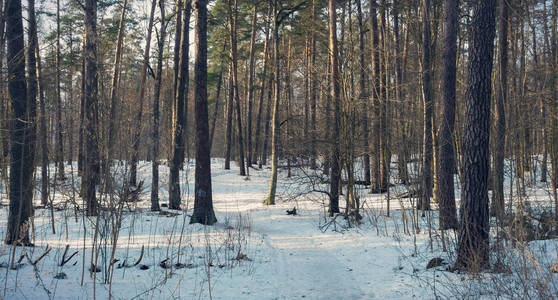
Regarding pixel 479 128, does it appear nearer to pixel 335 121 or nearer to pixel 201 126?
pixel 335 121

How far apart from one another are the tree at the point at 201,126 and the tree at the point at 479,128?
21.6 feet

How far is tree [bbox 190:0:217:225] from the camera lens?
32.1 ft

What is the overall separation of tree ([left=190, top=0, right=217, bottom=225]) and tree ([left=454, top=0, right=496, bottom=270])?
6.59m

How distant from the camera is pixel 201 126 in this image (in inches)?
390

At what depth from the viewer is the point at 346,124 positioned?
10.2 m

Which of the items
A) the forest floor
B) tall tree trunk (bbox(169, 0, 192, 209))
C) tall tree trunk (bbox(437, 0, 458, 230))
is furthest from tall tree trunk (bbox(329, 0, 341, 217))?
tall tree trunk (bbox(169, 0, 192, 209))

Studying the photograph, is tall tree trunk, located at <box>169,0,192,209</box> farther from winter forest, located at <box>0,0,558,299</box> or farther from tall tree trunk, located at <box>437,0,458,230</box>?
tall tree trunk, located at <box>437,0,458,230</box>

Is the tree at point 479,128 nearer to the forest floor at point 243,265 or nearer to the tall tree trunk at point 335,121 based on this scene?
the forest floor at point 243,265

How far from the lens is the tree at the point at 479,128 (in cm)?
552

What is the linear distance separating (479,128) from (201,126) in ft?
22.5

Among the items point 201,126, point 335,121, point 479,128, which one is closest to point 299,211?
point 335,121

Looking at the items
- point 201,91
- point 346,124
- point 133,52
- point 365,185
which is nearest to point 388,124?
point 346,124

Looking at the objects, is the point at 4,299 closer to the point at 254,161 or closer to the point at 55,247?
the point at 55,247

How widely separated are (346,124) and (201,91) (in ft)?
13.8
